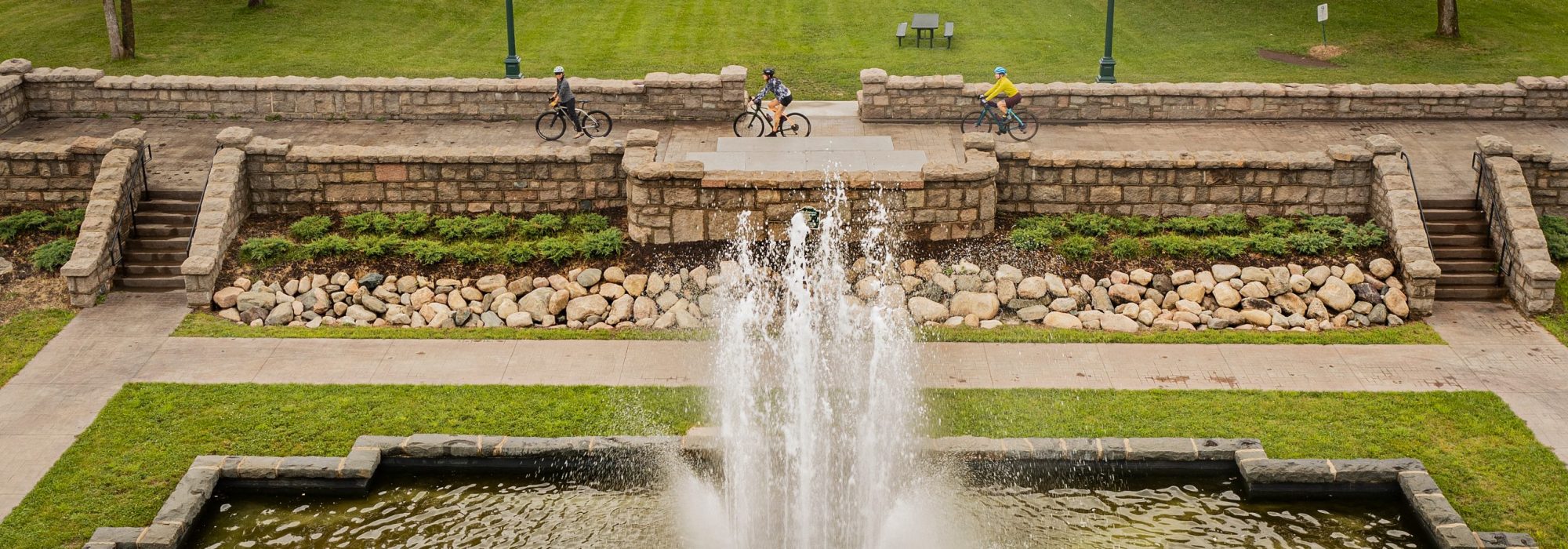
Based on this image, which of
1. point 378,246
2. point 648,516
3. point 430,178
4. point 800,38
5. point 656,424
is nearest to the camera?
point 648,516

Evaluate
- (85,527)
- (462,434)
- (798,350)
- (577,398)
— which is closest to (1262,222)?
(798,350)

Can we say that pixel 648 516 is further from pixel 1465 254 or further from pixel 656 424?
pixel 1465 254

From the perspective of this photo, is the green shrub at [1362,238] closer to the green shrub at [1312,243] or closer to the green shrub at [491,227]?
the green shrub at [1312,243]

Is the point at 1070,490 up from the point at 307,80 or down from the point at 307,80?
down

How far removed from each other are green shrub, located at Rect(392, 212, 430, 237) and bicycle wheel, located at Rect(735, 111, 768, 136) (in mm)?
5258

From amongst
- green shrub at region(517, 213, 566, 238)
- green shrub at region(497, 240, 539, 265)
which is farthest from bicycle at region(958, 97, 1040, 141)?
green shrub at region(497, 240, 539, 265)

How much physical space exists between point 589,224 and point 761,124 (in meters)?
4.30

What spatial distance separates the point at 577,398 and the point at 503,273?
155 inches

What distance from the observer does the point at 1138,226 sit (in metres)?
19.5

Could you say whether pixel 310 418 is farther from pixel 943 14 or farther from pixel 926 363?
pixel 943 14

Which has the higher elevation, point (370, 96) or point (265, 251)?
point (370, 96)

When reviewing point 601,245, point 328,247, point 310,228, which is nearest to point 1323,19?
point 601,245

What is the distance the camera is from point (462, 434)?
47.9 feet

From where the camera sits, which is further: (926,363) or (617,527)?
(926,363)
